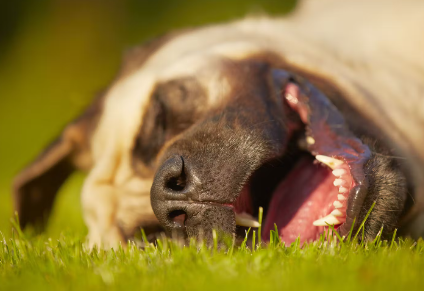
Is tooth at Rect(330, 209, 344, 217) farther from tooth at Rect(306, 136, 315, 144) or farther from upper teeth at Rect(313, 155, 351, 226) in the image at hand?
tooth at Rect(306, 136, 315, 144)

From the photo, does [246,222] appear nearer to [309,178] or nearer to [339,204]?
[339,204]

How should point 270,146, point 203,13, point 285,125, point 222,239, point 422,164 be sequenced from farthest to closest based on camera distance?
1. point 203,13
2. point 422,164
3. point 285,125
4. point 270,146
5. point 222,239

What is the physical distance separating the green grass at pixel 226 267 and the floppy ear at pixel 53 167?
35.0 inches

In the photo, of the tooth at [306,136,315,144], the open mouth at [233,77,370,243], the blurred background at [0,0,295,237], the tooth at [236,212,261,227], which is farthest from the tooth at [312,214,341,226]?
the blurred background at [0,0,295,237]

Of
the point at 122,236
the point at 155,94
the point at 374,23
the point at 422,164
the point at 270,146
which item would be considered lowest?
the point at 122,236

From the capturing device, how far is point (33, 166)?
3.18 m

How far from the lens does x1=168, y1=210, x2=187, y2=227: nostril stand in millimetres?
2176

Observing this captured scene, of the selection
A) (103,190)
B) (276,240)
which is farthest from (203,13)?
(276,240)

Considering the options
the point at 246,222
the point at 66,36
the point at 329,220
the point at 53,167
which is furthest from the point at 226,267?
the point at 66,36

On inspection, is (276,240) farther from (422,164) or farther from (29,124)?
(29,124)

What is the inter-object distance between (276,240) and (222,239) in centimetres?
22

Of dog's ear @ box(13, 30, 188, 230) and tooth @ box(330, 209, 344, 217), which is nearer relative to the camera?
tooth @ box(330, 209, 344, 217)

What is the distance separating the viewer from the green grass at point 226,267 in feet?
5.14

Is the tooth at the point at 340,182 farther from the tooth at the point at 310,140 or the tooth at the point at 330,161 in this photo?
the tooth at the point at 310,140
